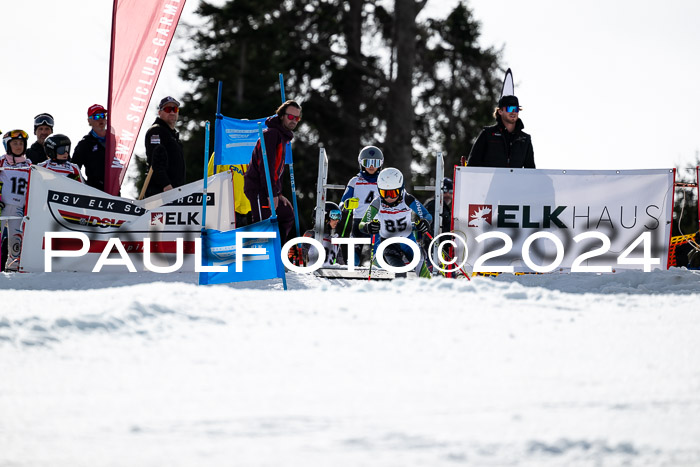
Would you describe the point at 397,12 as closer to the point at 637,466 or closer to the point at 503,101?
the point at 503,101

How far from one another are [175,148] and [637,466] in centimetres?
758

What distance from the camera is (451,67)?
2769cm

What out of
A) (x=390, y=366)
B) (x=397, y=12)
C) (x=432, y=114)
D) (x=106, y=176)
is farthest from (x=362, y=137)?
(x=390, y=366)

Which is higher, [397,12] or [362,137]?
[397,12]

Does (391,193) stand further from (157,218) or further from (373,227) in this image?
(157,218)

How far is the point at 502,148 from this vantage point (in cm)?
1049

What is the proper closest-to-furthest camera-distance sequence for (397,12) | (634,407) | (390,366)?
(634,407)
(390,366)
(397,12)

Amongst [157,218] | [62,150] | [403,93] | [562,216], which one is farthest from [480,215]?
[403,93]

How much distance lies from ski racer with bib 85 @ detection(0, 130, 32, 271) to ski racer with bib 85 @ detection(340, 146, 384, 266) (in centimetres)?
360

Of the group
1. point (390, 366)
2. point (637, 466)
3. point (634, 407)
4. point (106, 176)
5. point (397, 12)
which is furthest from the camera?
point (397, 12)

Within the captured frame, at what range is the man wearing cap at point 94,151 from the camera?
36.2ft

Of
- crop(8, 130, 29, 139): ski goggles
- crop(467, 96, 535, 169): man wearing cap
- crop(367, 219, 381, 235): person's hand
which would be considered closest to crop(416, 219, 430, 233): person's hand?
crop(367, 219, 381, 235): person's hand

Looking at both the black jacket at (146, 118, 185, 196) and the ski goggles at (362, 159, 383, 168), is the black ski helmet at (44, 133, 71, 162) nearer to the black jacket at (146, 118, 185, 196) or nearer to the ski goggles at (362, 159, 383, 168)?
the black jacket at (146, 118, 185, 196)

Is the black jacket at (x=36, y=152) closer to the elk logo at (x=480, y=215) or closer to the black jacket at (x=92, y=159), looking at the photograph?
the black jacket at (x=92, y=159)
